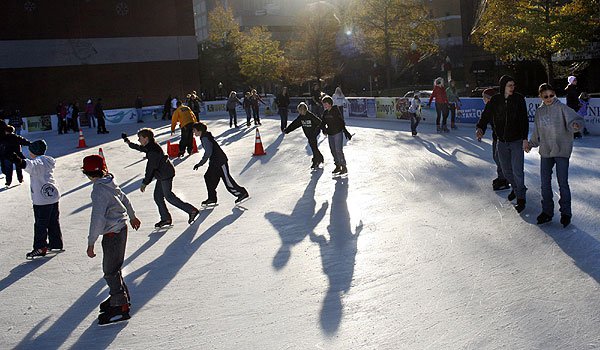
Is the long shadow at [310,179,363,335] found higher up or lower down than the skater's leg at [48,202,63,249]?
lower down

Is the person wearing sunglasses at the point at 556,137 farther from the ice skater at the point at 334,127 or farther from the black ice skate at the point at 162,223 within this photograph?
the ice skater at the point at 334,127

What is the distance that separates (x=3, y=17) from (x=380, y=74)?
88.8 ft

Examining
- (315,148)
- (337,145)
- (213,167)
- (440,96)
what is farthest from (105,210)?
(440,96)

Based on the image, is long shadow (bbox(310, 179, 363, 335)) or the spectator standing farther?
the spectator standing

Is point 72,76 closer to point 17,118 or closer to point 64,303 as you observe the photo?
point 17,118

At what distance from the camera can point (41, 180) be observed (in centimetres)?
794

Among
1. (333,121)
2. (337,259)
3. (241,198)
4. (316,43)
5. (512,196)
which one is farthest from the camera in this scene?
(316,43)

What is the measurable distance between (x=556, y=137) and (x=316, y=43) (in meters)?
41.5

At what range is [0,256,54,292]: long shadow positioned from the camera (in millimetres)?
7188

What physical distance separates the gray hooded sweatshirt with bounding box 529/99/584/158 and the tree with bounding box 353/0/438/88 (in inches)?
1278

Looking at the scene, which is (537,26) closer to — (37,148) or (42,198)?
(37,148)

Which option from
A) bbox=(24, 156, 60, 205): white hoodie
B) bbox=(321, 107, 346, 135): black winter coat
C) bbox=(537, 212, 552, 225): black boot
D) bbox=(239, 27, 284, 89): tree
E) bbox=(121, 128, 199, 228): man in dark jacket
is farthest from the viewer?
bbox=(239, 27, 284, 89): tree

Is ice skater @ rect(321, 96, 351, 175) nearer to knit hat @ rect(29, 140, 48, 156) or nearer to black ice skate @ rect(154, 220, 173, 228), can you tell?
black ice skate @ rect(154, 220, 173, 228)

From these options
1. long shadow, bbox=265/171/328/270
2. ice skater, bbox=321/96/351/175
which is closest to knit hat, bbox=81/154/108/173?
long shadow, bbox=265/171/328/270
